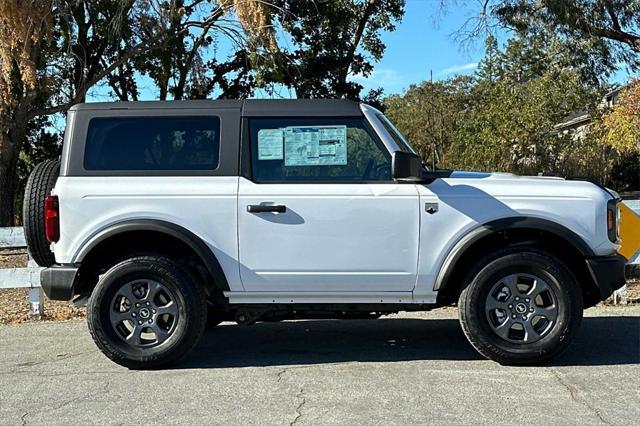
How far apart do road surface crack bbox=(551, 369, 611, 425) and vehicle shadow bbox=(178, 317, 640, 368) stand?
408 mm

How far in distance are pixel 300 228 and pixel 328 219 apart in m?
0.23

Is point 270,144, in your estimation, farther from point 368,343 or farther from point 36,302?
point 36,302

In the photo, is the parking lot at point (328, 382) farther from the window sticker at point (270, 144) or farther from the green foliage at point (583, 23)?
the green foliage at point (583, 23)

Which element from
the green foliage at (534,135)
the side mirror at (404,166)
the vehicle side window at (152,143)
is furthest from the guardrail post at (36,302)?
the green foliage at (534,135)

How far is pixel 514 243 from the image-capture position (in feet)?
18.2

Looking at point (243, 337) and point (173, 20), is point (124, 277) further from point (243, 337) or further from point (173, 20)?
point (173, 20)

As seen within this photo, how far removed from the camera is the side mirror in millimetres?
5202

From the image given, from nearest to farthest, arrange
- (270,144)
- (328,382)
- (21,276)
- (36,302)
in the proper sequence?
(328,382)
(270,144)
(21,276)
(36,302)

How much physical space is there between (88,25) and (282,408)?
559 inches

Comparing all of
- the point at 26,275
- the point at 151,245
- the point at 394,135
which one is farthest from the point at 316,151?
the point at 26,275

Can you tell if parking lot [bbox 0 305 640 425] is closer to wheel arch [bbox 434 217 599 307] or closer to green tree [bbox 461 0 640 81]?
wheel arch [bbox 434 217 599 307]

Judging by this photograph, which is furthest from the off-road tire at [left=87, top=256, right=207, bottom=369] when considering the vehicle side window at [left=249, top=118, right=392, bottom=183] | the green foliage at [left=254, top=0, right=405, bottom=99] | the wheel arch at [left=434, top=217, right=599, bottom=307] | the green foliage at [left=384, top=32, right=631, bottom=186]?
the green foliage at [left=384, top=32, right=631, bottom=186]

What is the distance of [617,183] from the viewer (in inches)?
1210

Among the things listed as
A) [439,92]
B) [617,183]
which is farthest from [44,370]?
[439,92]
